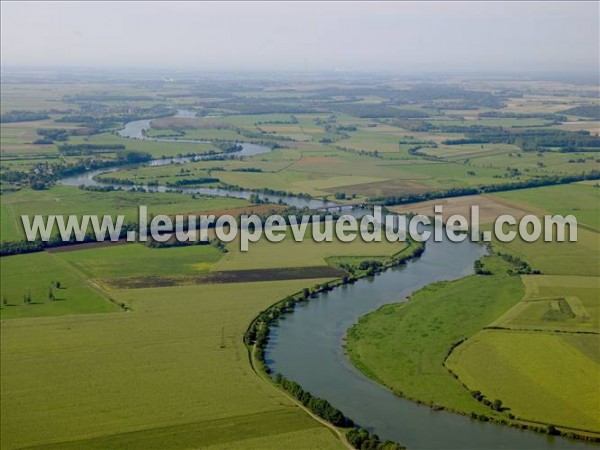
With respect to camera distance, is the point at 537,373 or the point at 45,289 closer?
the point at 537,373

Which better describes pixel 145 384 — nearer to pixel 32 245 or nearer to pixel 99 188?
pixel 32 245

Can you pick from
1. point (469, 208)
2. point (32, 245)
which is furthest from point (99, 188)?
point (469, 208)

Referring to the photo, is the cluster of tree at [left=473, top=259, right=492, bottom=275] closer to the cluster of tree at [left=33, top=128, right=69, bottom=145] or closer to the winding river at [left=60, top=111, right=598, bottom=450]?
the winding river at [left=60, top=111, right=598, bottom=450]

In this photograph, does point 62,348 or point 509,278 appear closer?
point 62,348

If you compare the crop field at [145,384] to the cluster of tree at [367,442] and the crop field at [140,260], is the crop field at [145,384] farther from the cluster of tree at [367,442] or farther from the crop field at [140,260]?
the crop field at [140,260]

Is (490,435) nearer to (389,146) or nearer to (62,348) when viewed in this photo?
(62,348)

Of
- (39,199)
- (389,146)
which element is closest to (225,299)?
(39,199)
